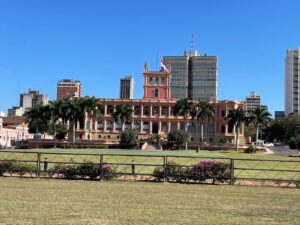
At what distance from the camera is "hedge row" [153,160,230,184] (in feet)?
78.4

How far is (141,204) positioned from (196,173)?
30.7 feet

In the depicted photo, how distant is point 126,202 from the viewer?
1534cm

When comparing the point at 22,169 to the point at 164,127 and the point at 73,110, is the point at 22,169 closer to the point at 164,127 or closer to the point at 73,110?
the point at 73,110

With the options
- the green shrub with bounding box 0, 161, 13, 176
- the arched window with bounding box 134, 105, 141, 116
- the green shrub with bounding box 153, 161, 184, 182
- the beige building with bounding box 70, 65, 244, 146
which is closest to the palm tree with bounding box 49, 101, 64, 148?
the beige building with bounding box 70, 65, 244, 146

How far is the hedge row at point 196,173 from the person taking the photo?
78.4 feet

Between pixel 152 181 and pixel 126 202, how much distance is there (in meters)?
8.75

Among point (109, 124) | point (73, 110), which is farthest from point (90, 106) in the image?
point (109, 124)

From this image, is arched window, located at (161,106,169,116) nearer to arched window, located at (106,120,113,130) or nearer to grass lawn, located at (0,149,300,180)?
arched window, located at (106,120,113,130)

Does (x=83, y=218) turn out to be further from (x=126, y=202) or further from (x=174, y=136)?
(x=174, y=136)

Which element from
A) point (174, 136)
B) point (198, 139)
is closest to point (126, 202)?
point (174, 136)

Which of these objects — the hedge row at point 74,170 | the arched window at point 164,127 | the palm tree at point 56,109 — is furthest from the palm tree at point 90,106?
the hedge row at point 74,170

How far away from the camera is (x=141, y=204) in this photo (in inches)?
589

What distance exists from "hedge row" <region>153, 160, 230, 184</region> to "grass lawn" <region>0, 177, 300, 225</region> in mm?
2423

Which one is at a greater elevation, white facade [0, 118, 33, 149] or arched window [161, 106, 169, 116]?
arched window [161, 106, 169, 116]
